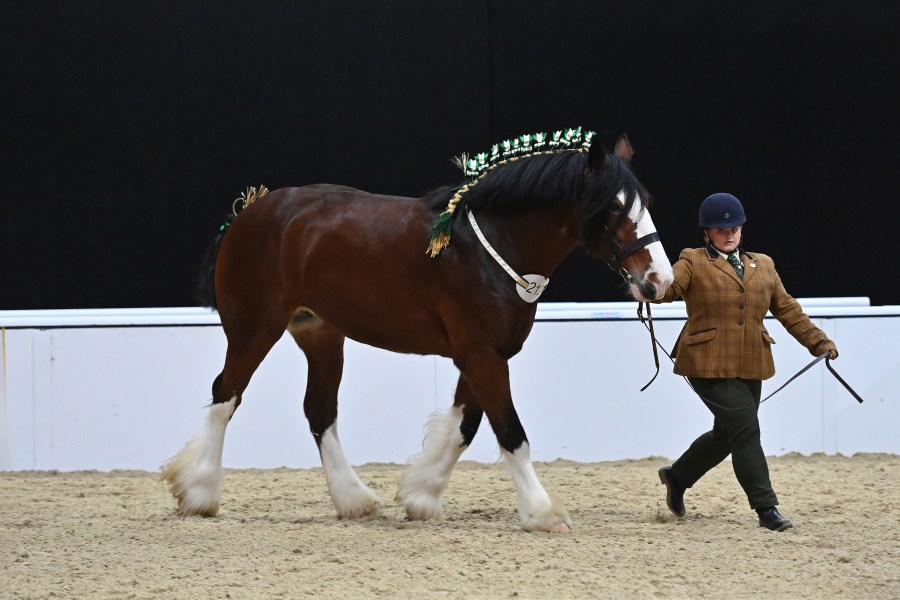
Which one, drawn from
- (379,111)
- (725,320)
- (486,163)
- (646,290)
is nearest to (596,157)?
(646,290)

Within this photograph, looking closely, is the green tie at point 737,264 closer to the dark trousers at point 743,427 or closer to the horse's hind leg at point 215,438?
the dark trousers at point 743,427

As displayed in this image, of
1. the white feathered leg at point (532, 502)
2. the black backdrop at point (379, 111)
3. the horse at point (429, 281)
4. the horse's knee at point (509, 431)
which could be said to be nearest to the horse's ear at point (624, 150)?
the horse at point (429, 281)

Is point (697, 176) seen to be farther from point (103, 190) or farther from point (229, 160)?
point (103, 190)

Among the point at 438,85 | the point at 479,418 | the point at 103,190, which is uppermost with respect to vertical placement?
the point at 438,85

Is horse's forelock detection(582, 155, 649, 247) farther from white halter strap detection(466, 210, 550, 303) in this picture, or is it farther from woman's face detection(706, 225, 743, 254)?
woman's face detection(706, 225, 743, 254)

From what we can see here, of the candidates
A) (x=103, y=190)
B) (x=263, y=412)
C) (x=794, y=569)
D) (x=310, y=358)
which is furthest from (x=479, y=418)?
(x=103, y=190)

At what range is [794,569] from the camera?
3.31m

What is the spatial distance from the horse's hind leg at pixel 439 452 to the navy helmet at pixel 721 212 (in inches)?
45.4

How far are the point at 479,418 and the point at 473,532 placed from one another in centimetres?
55

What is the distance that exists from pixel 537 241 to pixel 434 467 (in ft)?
3.40

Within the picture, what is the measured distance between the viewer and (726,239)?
4.08m

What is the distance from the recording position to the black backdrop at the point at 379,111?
638cm

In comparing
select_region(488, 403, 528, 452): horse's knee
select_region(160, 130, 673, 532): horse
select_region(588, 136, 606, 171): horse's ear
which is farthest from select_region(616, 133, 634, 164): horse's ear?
select_region(488, 403, 528, 452): horse's knee

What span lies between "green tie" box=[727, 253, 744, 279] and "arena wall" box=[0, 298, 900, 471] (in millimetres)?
1889
